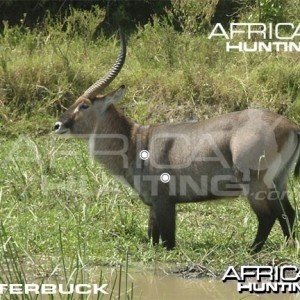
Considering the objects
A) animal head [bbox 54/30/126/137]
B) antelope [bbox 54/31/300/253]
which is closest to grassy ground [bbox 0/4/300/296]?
antelope [bbox 54/31/300/253]

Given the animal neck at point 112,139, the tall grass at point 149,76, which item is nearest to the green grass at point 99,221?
the animal neck at point 112,139

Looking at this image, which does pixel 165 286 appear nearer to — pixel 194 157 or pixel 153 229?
pixel 153 229

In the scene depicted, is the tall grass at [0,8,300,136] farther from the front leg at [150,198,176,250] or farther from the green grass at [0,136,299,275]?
the front leg at [150,198,176,250]

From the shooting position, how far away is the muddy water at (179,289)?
615 centimetres

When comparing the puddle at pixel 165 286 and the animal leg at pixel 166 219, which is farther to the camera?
the animal leg at pixel 166 219

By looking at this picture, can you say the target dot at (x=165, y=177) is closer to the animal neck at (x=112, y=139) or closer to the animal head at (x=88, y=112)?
the animal neck at (x=112, y=139)

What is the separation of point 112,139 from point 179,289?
1.60 m

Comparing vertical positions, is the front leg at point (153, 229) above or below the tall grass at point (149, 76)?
below

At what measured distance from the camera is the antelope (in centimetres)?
687

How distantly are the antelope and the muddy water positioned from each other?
499 mm

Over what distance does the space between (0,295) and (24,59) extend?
21.1 ft

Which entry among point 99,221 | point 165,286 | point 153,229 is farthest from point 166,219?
point 165,286

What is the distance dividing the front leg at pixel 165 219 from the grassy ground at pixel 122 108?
99mm

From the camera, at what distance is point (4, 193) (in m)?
8.02
